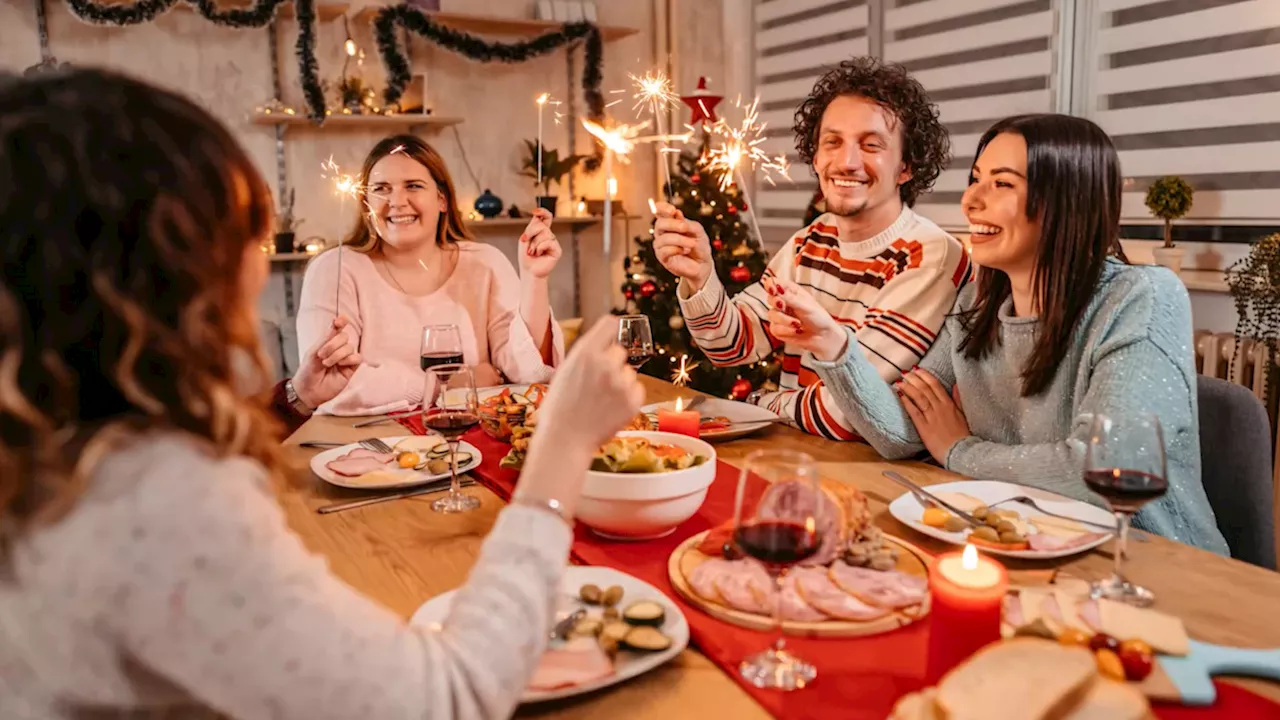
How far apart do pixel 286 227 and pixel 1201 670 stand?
4282 mm

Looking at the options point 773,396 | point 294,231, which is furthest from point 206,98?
point 773,396

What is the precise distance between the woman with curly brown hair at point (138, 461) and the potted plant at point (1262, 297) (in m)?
2.89

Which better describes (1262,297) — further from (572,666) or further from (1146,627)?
(572,666)

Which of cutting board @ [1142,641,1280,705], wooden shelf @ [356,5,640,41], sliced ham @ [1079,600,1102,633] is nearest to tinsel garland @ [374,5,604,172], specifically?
wooden shelf @ [356,5,640,41]

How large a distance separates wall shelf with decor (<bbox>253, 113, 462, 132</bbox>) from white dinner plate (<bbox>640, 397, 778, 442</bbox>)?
294 centimetres

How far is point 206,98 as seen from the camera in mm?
4285

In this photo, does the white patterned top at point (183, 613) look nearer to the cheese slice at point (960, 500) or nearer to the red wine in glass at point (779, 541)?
the red wine in glass at point (779, 541)

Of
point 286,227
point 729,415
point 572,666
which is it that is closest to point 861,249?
point 729,415

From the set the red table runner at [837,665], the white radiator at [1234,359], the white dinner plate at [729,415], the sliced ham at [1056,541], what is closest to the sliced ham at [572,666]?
the red table runner at [837,665]

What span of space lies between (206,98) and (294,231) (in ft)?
2.35

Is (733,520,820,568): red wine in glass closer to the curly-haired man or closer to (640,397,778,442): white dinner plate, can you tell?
(640,397,778,442): white dinner plate

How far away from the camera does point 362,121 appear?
4.48 m

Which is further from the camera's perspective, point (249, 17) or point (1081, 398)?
point (249, 17)

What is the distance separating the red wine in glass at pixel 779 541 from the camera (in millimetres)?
906
